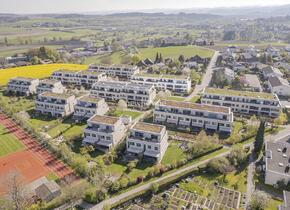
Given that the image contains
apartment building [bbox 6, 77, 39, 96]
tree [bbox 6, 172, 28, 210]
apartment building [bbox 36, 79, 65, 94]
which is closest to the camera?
tree [bbox 6, 172, 28, 210]

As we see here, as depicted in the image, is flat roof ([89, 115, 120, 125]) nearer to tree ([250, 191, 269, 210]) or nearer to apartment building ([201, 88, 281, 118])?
apartment building ([201, 88, 281, 118])

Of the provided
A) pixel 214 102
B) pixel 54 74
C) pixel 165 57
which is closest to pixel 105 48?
pixel 165 57

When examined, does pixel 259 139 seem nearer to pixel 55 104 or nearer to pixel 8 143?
pixel 55 104

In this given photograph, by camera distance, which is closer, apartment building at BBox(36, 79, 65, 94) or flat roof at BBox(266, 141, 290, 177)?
flat roof at BBox(266, 141, 290, 177)

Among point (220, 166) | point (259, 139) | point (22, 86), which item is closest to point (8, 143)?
point (22, 86)

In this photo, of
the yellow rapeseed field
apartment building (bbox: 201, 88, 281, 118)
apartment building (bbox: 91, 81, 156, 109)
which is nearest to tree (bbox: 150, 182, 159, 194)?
apartment building (bbox: 91, 81, 156, 109)

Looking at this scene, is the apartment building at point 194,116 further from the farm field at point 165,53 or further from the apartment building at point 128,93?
the farm field at point 165,53
